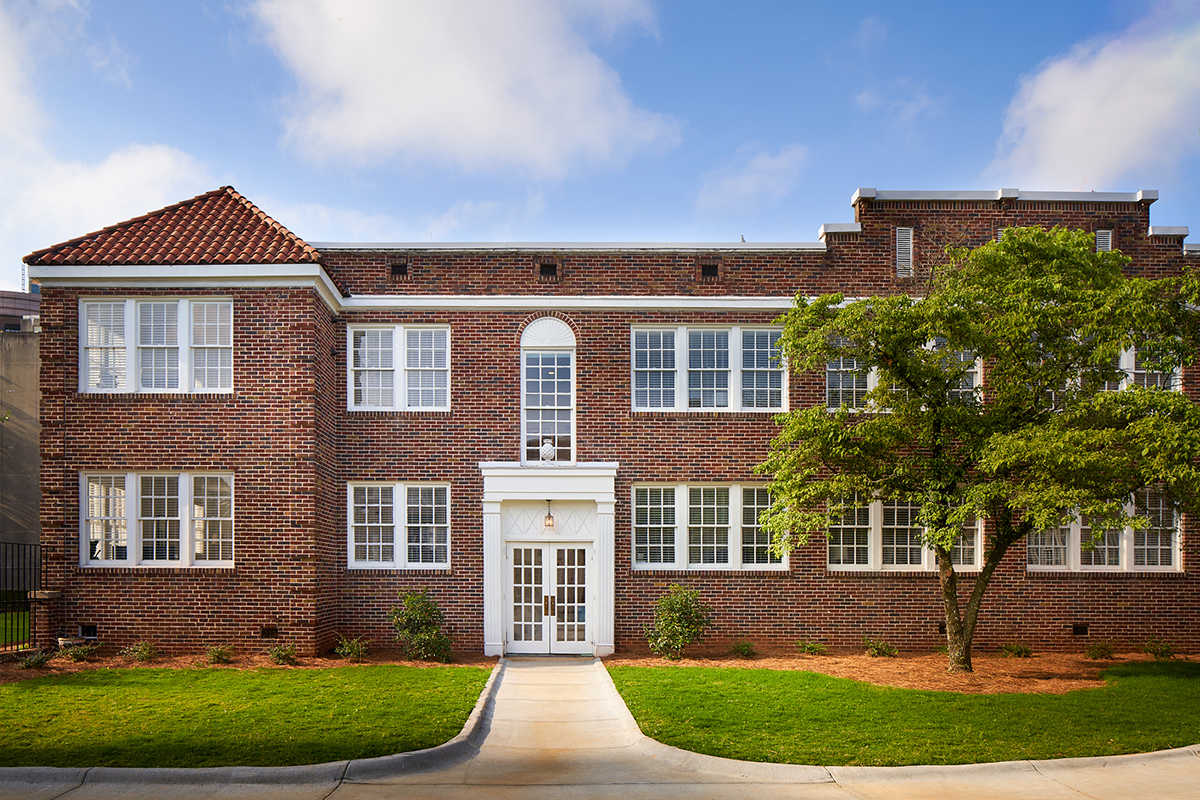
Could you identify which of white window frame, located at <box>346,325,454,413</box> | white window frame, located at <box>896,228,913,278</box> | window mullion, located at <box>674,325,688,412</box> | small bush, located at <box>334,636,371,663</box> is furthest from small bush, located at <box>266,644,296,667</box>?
white window frame, located at <box>896,228,913,278</box>

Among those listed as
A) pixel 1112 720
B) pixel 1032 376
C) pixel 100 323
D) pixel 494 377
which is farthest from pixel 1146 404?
pixel 100 323

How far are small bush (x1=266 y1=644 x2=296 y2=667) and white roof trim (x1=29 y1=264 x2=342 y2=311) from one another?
6.33 m

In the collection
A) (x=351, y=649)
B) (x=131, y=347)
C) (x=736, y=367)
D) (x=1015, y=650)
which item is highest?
(x=131, y=347)

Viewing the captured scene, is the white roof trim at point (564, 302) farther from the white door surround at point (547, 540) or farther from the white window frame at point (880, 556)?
the white window frame at point (880, 556)

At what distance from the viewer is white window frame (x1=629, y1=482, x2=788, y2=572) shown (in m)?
16.2

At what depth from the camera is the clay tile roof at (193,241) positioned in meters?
14.9

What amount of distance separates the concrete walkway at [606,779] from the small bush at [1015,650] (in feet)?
22.5

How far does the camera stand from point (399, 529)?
53.0 ft

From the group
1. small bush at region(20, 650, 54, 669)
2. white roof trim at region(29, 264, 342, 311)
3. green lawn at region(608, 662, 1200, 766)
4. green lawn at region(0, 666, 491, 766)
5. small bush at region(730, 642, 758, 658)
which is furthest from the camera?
small bush at region(730, 642, 758, 658)

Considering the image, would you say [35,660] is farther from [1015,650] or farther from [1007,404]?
[1015,650]

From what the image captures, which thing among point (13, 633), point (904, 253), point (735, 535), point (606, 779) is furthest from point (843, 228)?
point (13, 633)

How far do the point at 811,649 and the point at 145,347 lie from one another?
44.3 feet

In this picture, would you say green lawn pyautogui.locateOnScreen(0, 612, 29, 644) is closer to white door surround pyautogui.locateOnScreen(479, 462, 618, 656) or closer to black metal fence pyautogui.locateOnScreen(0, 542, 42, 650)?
black metal fence pyautogui.locateOnScreen(0, 542, 42, 650)

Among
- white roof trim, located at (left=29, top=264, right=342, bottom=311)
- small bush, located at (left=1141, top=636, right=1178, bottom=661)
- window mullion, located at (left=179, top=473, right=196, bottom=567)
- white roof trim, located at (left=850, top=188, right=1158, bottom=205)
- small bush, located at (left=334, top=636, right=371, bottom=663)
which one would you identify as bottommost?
small bush, located at (left=1141, top=636, right=1178, bottom=661)
